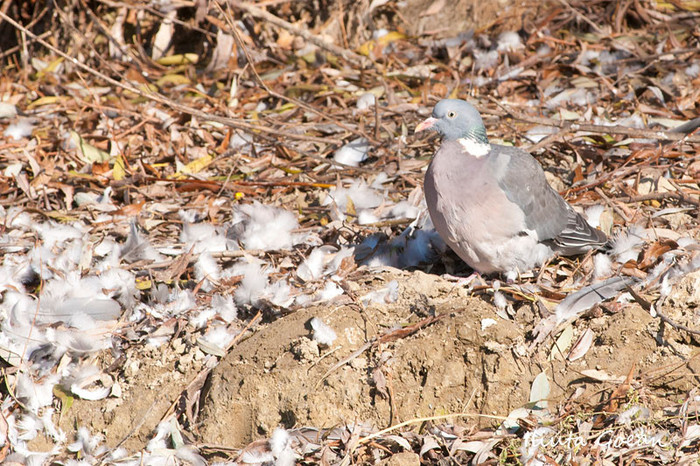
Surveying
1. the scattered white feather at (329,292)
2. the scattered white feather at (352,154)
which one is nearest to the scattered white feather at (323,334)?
the scattered white feather at (329,292)

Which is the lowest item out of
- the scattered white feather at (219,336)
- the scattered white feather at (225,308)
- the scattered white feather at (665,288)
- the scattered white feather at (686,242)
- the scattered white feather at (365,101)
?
the scattered white feather at (219,336)

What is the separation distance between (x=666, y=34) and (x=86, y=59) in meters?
4.16

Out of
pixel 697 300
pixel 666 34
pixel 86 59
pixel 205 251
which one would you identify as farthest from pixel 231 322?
pixel 666 34

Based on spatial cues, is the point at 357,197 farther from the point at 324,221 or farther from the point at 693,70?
the point at 693,70

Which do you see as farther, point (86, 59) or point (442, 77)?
point (86, 59)

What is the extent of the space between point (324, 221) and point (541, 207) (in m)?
1.17

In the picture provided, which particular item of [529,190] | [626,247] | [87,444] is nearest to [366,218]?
[529,190]

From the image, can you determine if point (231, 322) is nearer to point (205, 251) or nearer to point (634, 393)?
point (205, 251)

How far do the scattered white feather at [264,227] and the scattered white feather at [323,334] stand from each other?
0.88 m

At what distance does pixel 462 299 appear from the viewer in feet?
10.3

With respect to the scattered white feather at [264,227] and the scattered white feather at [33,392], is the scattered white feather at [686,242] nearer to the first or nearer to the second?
the scattered white feather at [264,227]

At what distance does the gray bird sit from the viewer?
10.5ft

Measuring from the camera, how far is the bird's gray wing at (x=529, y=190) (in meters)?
3.30

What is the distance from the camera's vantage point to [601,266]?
11.1ft
